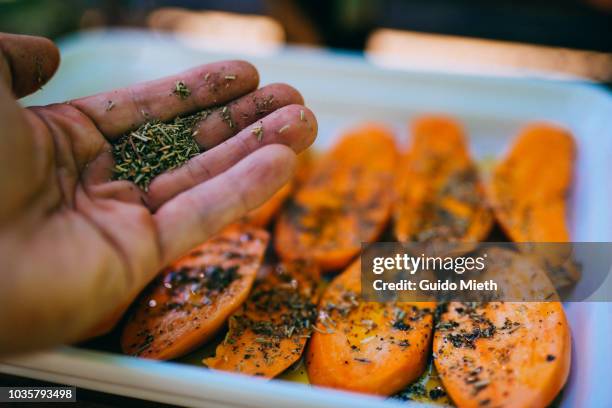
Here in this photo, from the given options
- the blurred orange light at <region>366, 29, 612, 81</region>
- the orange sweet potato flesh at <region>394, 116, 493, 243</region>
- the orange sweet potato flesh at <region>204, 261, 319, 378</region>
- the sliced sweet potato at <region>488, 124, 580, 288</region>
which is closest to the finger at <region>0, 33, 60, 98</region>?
the orange sweet potato flesh at <region>204, 261, 319, 378</region>

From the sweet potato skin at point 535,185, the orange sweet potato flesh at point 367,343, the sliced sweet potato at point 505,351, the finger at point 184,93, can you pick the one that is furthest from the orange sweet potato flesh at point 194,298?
the sweet potato skin at point 535,185

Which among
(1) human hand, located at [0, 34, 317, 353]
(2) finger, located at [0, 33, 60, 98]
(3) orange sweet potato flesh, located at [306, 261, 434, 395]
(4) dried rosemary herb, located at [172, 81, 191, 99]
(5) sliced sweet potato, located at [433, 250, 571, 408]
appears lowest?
(3) orange sweet potato flesh, located at [306, 261, 434, 395]

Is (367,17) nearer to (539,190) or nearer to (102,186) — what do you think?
(539,190)

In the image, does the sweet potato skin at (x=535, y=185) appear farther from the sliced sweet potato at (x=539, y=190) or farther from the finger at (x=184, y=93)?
the finger at (x=184, y=93)

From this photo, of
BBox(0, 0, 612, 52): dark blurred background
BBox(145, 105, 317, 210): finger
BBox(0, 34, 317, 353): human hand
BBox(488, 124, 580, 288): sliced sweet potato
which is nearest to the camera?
BBox(0, 34, 317, 353): human hand

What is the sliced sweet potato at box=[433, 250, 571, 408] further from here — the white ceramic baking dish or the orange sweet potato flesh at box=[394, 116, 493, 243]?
the orange sweet potato flesh at box=[394, 116, 493, 243]

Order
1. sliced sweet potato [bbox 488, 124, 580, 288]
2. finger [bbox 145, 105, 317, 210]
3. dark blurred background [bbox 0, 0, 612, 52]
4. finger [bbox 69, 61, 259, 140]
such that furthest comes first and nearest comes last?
dark blurred background [bbox 0, 0, 612, 52] < sliced sweet potato [bbox 488, 124, 580, 288] < finger [bbox 69, 61, 259, 140] < finger [bbox 145, 105, 317, 210]
